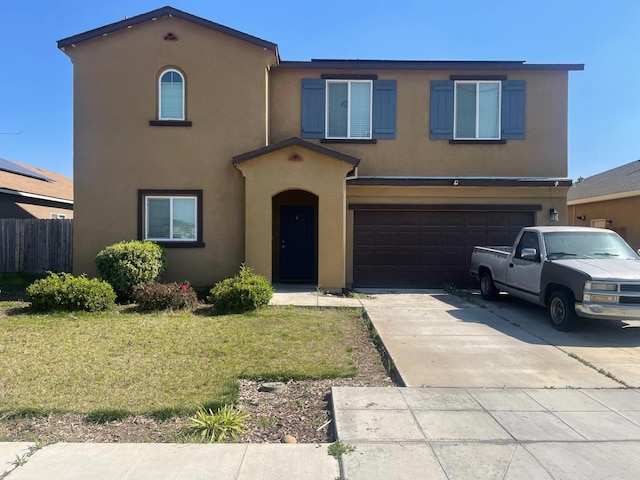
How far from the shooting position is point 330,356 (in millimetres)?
6594

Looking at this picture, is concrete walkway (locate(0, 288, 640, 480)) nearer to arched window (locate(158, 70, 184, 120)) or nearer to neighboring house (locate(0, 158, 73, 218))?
arched window (locate(158, 70, 184, 120))

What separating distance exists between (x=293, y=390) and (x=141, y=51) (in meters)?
10.4

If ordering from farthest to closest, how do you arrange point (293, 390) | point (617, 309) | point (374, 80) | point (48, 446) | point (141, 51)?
point (374, 80) → point (141, 51) → point (617, 309) → point (293, 390) → point (48, 446)

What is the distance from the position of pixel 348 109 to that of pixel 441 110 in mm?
2656

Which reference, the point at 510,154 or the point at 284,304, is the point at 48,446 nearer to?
the point at 284,304

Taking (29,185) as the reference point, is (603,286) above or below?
below

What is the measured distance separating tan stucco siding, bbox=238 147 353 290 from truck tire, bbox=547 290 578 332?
199 inches

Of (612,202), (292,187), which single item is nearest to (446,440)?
(292,187)

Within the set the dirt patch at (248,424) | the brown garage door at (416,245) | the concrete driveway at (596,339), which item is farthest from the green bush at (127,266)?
the concrete driveway at (596,339)

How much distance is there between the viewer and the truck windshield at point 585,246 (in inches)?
340

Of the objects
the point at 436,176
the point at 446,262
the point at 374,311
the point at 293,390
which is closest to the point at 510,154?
the point at 436,176

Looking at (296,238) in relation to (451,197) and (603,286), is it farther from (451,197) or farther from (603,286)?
(603,286)

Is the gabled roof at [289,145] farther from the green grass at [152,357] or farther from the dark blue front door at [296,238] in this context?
the green grass at [152,357]

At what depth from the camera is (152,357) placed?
6438mm
